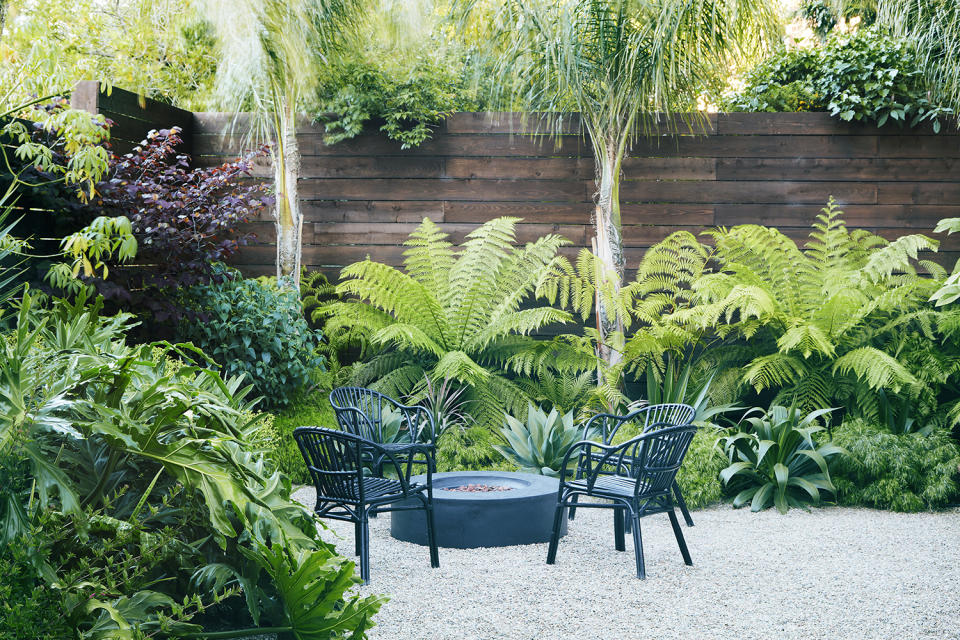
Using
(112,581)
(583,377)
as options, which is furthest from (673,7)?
(112,581)

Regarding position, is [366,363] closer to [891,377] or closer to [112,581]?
[891,377]

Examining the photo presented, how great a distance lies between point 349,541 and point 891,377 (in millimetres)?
3082

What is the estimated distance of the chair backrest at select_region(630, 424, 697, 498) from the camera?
3.12 m

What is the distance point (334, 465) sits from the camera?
316 centimetres

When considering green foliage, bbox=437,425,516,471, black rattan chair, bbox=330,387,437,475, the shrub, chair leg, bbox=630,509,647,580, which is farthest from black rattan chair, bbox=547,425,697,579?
the shrub

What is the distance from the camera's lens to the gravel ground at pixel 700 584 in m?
2.58

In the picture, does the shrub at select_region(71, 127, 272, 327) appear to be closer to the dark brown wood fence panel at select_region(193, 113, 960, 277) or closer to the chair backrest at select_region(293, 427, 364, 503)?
the chair backrest at select_region(293, 427, 364, 503)

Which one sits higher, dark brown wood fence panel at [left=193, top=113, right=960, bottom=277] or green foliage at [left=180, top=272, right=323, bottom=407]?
dark brown wood fence panel at [left=193, top=113, right=960, bottom=277]

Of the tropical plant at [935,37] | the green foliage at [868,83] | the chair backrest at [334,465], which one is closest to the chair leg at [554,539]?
the chair backrest at [334,465]

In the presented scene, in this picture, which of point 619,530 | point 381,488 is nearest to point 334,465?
point 381,488

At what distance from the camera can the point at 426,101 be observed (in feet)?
18.5

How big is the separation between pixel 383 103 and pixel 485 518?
10.9 ft

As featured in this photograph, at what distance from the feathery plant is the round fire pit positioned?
1.39 m

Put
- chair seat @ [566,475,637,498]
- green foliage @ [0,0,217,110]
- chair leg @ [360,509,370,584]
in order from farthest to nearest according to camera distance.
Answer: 1. green foliage @ [0,0,217,110]
2. chair seat @ [566,475,637,498]
3. chair leg @ [360,509,370,584]
